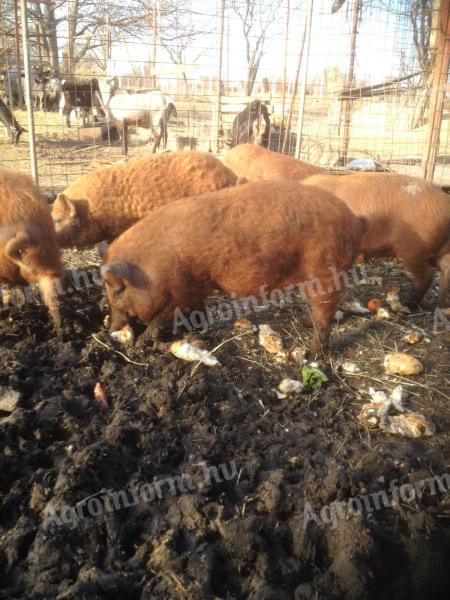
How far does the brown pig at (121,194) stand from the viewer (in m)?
5.41

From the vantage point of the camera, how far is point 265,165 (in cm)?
712

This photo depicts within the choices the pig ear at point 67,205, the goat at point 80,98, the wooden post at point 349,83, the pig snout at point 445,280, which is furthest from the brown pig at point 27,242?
the goat at point 80,98

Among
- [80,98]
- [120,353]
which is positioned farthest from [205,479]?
[80,98]

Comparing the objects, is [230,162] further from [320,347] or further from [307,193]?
[320,347]

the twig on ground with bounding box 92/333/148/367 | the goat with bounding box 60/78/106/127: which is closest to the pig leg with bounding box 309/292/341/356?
the twig on ground with bounding box 92/333/148/367

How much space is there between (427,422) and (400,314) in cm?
180

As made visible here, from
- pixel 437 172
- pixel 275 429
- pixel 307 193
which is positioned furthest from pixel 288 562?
pixel 437 172

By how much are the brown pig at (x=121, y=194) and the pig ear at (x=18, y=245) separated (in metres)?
1.47

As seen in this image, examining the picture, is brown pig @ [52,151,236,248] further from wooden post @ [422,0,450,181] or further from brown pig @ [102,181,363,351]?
wooden post @ [422,0,450,181]

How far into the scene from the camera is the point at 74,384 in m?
3.60

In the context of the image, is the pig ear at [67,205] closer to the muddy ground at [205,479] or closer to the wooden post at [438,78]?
the muddy ground at [205,479]

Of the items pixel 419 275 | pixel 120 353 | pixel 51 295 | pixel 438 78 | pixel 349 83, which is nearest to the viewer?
pixel 120 353

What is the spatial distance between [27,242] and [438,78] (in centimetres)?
780

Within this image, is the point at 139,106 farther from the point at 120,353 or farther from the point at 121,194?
the point at 120,353
